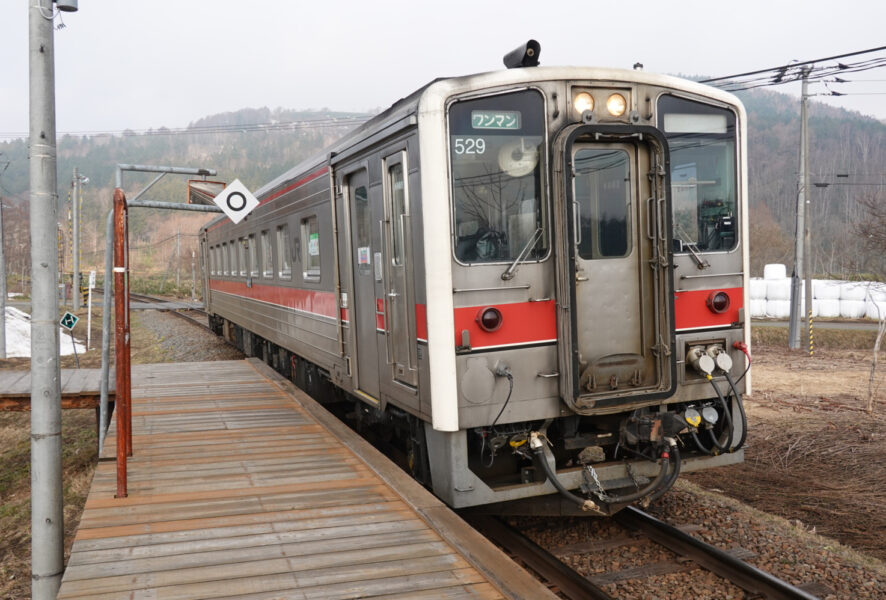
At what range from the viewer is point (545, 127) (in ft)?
16.7

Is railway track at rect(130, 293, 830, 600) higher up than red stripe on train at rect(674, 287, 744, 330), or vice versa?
red stripe on train at rect(674, 287, 744, 330)

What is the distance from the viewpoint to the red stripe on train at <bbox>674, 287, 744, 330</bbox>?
5.42 m

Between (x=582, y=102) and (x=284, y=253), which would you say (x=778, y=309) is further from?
(x=582, y=102)

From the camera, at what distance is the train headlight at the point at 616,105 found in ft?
17.1

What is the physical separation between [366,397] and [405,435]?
49 cm

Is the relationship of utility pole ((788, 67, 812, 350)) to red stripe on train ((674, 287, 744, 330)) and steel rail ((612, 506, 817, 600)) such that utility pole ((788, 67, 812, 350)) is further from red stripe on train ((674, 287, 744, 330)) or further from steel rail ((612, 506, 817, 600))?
steel rail ((612, 506, 817, 600))

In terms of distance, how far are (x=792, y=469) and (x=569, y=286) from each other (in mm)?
4275

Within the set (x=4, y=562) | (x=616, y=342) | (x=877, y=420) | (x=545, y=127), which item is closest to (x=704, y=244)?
(x=616, y=342)

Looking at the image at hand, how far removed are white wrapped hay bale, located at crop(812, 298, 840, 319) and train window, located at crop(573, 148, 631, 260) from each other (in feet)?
82.0

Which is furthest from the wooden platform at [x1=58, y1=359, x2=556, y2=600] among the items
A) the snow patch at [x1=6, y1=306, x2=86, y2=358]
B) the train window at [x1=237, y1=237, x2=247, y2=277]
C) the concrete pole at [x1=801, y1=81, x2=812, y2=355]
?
the snow patch at [x1=6, y1=306, x2=86, y2=358]

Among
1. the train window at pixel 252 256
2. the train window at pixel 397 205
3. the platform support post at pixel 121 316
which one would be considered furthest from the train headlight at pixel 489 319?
the train window at pixel 252 256

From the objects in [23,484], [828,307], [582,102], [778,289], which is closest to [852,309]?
[828,307]

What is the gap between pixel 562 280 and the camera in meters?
5.02

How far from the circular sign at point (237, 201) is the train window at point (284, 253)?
158 cm
